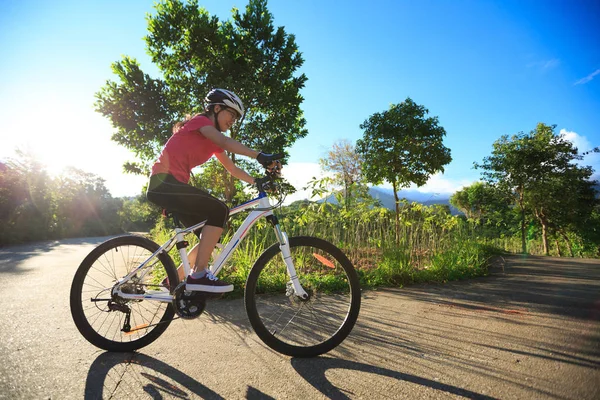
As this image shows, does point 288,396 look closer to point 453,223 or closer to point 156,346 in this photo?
point 156,346

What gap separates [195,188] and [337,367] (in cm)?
173

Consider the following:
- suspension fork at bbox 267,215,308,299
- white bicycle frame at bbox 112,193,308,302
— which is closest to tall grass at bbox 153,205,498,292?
white bicycle frame at bbox 112,193,308,302

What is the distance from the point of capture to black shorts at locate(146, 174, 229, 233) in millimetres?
2375

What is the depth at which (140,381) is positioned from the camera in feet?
5.95

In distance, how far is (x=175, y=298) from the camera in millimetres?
2273

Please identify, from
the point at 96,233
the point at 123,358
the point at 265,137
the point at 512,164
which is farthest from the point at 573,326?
the point at 96,233

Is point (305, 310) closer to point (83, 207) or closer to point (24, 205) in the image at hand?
point (24, 205)

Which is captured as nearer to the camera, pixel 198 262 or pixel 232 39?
pixel 198 262

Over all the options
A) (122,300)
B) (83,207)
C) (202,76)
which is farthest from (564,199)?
(83,207)

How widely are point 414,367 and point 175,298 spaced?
1.81 metres

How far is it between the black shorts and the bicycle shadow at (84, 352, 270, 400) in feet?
3.54

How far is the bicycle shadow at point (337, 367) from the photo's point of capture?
164 centimetres

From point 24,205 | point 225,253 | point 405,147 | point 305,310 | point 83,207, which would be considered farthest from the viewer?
point 83,207

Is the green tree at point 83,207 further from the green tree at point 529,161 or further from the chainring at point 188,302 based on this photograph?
the green tree at point 529,161
